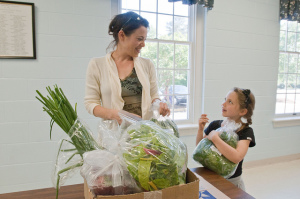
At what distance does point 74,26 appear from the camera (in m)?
2.38

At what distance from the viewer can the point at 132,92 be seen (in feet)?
4.64

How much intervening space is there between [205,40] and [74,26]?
5.28ft

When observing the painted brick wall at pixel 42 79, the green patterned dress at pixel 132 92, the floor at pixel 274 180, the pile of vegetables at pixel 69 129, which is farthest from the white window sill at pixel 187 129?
the pile of vegetables at pixel 69 129

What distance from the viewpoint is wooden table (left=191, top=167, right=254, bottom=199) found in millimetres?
888

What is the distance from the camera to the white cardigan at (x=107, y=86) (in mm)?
1354

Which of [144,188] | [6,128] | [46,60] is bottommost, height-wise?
[6,128]

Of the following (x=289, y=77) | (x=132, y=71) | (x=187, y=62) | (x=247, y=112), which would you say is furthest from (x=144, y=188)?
(x=289, y=77)

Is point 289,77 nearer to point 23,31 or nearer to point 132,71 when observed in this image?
point 132,71

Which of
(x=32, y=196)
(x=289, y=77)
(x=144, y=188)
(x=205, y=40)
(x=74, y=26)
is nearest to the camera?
(x=144, y=188)

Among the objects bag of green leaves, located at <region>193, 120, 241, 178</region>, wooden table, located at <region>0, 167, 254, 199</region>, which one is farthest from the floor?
wooden table, located at <region>0, 167, 254, 199</region>

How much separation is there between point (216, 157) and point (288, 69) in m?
3.43

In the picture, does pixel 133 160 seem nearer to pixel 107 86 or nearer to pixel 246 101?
pixel 107 86

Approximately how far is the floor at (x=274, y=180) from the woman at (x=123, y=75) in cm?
201

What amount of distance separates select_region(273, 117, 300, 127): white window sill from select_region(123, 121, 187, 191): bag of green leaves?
3467 mm
